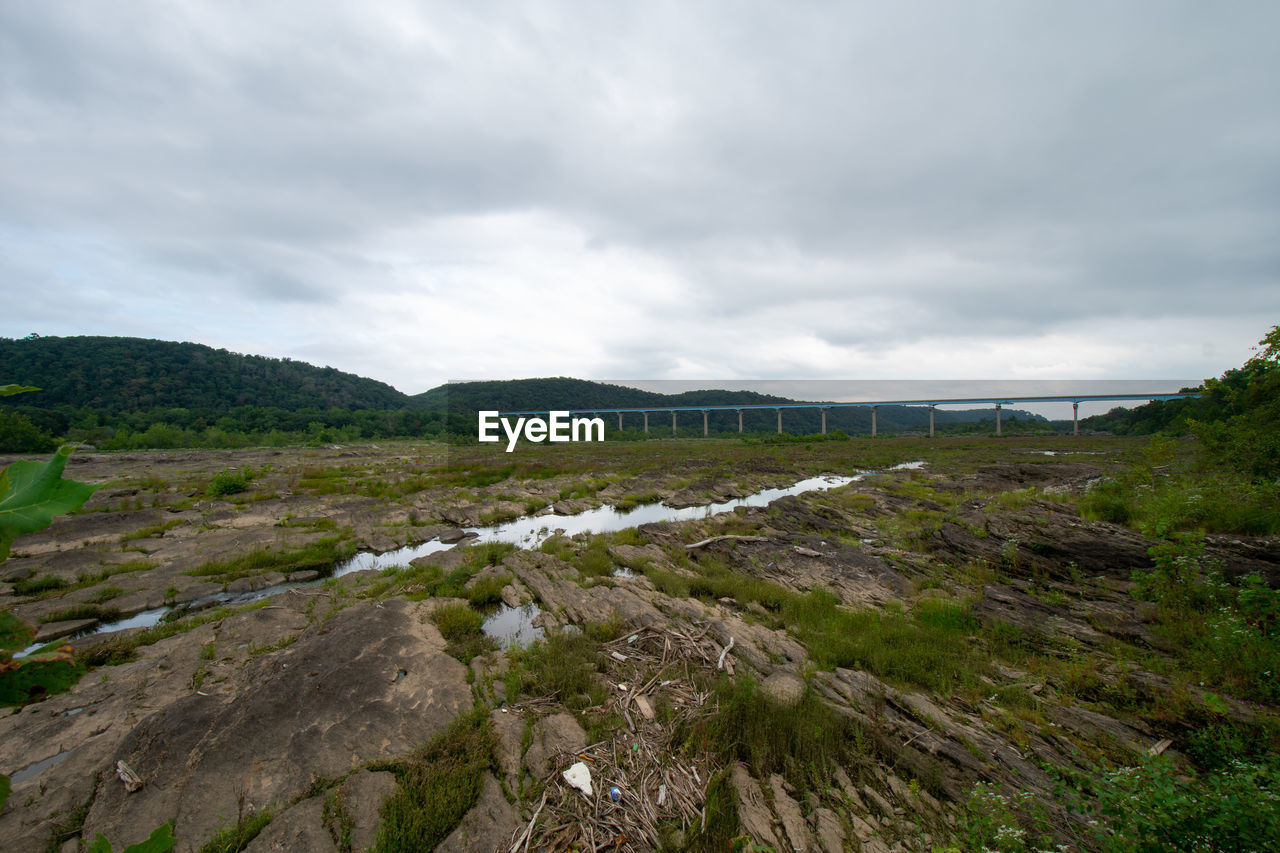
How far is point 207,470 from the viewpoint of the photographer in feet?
114

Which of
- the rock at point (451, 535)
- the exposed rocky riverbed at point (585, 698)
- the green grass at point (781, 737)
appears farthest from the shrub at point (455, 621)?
the rock at point (451, 535)

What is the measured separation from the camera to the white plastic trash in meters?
5.89

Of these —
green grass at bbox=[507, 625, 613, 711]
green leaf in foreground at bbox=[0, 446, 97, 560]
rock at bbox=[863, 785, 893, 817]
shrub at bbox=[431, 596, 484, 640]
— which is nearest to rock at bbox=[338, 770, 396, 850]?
Result: green grass at bbox=[507, 625, 613, 711]

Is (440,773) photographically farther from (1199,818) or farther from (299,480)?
(299,480)

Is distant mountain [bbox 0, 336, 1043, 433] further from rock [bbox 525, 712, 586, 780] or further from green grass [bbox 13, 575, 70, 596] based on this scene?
rock [bbox 525, 712, 586, 780]

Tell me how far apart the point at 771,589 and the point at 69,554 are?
21683 mm

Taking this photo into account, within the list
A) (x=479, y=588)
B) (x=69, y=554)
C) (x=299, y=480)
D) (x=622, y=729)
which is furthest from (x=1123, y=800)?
(x=299, y=480)

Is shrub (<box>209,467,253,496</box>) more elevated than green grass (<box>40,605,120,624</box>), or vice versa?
shrub (<box>209,467,253,496</box>)

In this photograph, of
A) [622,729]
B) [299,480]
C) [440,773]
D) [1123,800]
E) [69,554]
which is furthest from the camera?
[299,480]

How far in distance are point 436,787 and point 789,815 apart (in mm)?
4444

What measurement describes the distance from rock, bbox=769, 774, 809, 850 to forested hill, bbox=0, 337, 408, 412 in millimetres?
106406

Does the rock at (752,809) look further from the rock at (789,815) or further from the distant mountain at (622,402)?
the distant mountain at (622,402)

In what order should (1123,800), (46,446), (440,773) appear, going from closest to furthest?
(1123,800) < (440,773) < (46,446)

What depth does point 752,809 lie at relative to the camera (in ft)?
18.3
